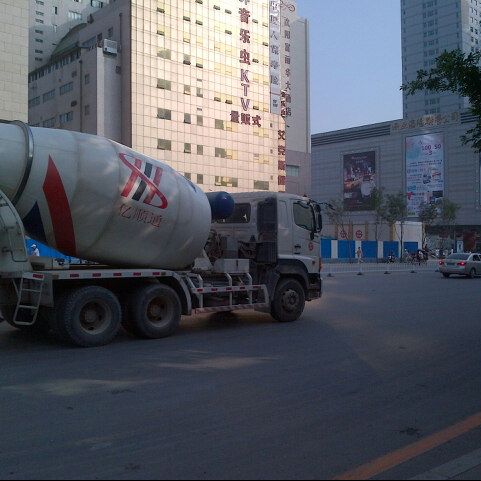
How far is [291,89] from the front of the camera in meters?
90.2

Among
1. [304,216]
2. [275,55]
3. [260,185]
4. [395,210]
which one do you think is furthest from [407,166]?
[304,216]

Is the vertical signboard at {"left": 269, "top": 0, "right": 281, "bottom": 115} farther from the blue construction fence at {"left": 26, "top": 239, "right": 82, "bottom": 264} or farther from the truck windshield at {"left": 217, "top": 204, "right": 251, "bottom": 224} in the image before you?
the blue construction fence at {"left": 26, "top": 239, "right": 82, "bottom": 264}

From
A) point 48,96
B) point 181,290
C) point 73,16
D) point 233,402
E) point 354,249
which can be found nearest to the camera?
point 233,402

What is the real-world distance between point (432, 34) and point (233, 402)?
158 metres

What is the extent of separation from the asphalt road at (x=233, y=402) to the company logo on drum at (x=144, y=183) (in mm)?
2449

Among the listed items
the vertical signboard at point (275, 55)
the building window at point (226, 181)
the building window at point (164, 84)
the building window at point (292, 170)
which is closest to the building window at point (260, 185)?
the building window at point (226, 181)

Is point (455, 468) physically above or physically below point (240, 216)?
below

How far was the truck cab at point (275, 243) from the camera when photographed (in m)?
12.0

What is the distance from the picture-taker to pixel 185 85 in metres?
70.5

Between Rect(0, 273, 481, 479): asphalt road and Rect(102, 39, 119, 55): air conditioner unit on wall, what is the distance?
59.4m

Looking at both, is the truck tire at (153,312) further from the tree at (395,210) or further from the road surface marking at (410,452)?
the tree at (395,210)

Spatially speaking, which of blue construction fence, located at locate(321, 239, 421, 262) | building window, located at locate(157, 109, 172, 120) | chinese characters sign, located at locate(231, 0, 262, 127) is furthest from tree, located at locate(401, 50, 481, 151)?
chinese characters sign, located at locate(231, 0, 262, 127)

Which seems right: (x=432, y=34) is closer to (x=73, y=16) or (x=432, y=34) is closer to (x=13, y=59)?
(x=73, y=16)

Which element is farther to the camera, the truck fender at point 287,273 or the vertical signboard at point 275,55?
the vertical signboard at point 275,55
